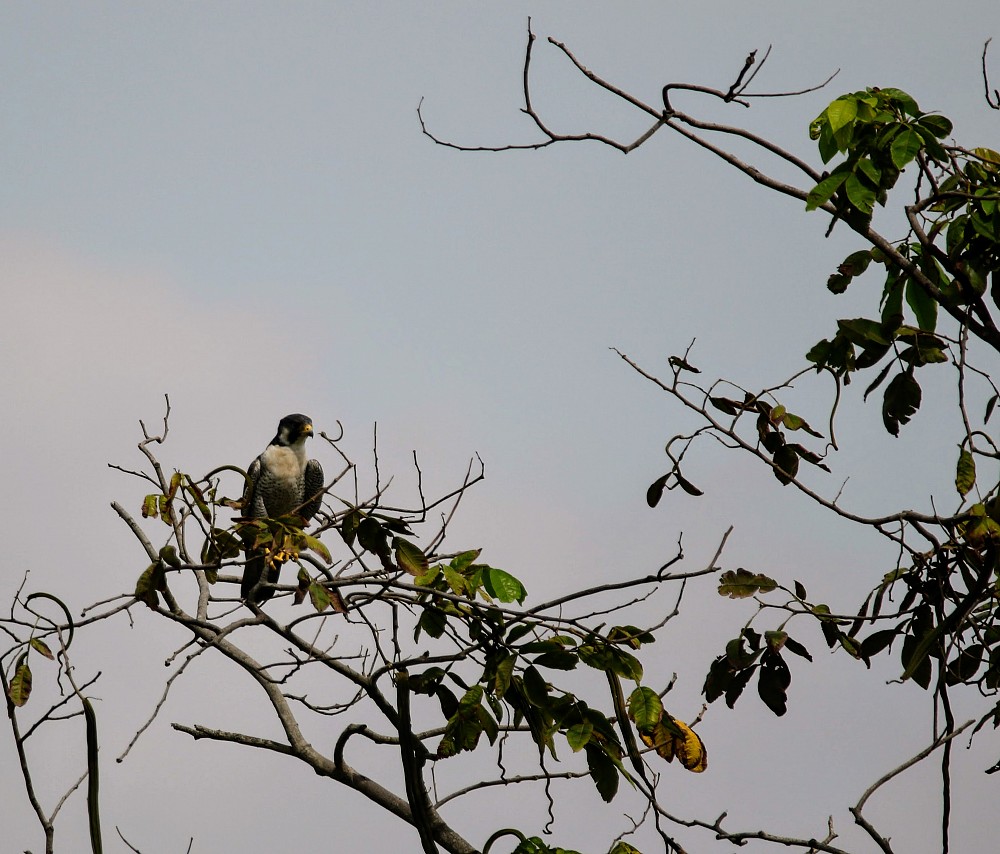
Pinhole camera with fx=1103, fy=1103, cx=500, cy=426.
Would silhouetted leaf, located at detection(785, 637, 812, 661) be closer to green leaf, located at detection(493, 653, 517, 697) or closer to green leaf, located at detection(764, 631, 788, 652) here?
green leaf, located at detection(764, 631, 788, 652)

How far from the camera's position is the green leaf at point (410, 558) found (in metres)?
3.08

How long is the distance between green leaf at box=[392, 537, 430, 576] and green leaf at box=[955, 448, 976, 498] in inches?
57.9

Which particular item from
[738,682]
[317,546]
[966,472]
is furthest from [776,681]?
[317,546]

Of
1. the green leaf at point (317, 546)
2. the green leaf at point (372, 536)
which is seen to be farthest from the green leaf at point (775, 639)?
the green leaf at point (317, 546)

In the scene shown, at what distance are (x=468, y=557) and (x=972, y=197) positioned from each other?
155 centimetres

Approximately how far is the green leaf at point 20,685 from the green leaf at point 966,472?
2.64m

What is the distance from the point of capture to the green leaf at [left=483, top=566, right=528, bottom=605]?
2809mm

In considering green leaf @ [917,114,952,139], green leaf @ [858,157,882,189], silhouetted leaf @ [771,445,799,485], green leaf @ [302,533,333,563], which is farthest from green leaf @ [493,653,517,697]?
green leaf @ [917,114,952,139]

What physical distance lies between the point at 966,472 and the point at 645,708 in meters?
1.09

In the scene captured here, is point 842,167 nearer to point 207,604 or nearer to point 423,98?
point 423,98

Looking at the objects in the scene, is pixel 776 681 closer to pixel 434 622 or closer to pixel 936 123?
pixel 434 622

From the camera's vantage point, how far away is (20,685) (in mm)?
3111

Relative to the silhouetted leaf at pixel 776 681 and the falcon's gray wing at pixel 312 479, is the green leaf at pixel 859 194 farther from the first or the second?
the falcon's gray wing at pixel 312 479

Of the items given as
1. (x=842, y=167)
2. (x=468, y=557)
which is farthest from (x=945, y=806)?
(x=842, y=167)
